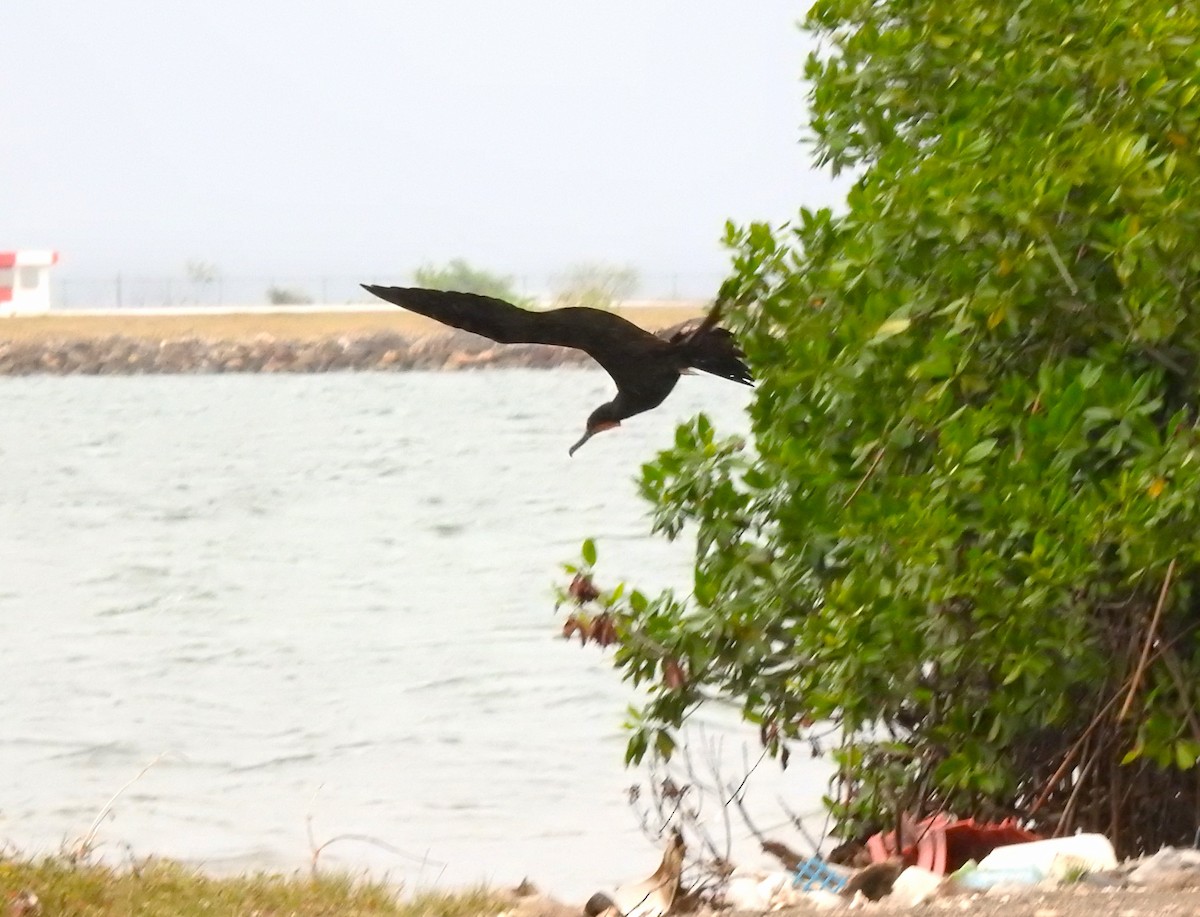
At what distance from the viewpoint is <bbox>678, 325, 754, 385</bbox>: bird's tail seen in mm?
4918

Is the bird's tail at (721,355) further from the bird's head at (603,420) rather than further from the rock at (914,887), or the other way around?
the rock at (914,887)

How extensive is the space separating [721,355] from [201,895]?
2779mm

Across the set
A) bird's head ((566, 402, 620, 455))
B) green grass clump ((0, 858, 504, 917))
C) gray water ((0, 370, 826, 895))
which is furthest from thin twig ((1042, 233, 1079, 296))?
green grass clump ((0, 858, 504, 917))

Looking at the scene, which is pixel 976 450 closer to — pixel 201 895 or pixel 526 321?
pixel 526 321

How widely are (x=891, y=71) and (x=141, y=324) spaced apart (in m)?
65.3

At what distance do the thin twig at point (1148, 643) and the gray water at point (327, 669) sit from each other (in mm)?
1950

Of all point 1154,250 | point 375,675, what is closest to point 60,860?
point 1154,250

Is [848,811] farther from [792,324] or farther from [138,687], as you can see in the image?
[138,687]

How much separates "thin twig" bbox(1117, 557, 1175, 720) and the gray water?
1.95m

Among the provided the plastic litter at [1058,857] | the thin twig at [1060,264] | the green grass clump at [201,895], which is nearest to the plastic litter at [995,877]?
the plastic litter at [1058,857]

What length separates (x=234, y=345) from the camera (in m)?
65.1

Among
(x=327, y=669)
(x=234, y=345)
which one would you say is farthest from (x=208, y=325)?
(x=327, y=669)

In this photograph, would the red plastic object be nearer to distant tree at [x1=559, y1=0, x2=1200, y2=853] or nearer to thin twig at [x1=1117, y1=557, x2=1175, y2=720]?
distant tree at [x1=559, y1=0, x2=1200, y2=853]

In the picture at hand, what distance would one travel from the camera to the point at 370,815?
33.4 ft
